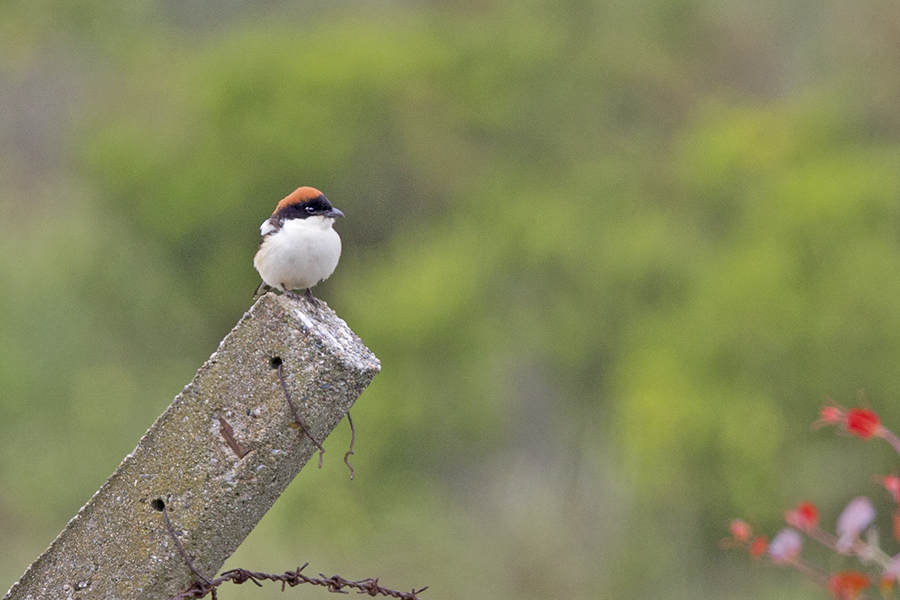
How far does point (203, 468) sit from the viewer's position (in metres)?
2.02

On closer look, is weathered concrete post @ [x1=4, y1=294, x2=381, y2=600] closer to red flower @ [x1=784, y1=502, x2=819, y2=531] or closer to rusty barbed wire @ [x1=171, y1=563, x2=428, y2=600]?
rusty barbed wire @ [x1=171, y1=563, x2=428, y2=600]

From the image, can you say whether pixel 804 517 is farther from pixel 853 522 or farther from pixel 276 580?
pixel 276 580

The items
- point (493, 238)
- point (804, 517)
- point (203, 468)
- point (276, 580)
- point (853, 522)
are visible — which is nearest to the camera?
point (203, 468)

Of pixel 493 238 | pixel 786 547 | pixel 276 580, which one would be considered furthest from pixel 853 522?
pixel 493 238

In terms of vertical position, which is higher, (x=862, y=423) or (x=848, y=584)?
(x=862, y=423)

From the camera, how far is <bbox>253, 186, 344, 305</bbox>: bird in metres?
3.45

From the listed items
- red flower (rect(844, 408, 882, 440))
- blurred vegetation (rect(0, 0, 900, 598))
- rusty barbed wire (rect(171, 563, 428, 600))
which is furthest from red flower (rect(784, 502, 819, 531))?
blurred vegetation (rect(0, 0, 900, 598))

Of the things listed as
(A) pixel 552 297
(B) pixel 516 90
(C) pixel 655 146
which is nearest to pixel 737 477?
(A) pixel 552 297

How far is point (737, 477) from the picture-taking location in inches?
886

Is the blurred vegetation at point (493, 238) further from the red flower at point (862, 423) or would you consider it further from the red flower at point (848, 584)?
the red flower at point (862, 423)

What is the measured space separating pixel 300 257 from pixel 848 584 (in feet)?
5.58

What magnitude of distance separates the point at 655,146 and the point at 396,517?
14401mm

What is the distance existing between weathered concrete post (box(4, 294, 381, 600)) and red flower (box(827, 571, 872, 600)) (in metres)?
1.73

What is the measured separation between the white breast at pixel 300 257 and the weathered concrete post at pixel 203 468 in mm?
1408
